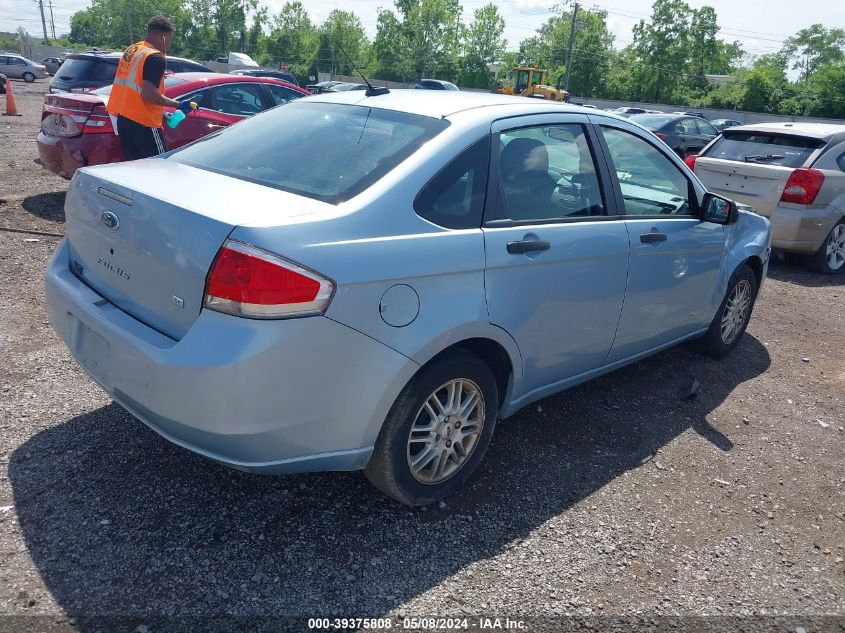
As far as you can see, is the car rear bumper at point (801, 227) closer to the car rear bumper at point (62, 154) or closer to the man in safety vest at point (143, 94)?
the man in safety vest at point (143, 94)

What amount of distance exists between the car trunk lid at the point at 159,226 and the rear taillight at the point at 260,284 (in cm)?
7

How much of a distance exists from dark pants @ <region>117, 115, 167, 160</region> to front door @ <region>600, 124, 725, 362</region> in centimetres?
443

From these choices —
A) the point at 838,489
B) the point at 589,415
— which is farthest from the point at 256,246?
the point at 838,489

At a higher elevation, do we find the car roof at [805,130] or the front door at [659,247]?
the car roof at [805,130]

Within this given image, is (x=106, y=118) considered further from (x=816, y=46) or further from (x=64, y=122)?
(x=816, y=46)

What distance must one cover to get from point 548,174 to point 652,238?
0.81 metres

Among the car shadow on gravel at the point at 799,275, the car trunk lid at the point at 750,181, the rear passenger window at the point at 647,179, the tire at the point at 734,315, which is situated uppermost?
the rear passenger window at the point at 647,179

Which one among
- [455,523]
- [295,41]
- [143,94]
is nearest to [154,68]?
[143,94]

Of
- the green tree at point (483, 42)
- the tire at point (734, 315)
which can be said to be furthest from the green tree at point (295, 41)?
the tire at point (734, 315)

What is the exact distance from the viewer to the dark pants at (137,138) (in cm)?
632

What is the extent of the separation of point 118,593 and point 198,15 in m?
106

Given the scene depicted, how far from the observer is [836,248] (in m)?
8.16

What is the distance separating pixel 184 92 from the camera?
7.95 m

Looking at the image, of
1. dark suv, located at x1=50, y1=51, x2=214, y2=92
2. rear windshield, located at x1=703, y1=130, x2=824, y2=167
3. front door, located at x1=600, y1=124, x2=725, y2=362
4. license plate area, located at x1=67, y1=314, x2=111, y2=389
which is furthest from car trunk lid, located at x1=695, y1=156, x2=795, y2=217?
dark suv, located at x1=50, y1=51, x2=214, y2=92
